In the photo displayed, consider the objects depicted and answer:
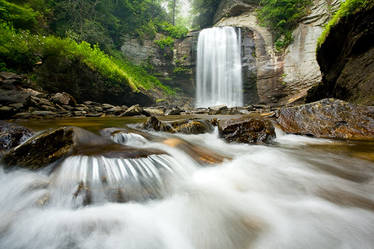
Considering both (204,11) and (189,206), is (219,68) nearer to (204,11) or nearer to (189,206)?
(204,11)

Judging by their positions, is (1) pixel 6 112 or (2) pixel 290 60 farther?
(2) pixel 290 60

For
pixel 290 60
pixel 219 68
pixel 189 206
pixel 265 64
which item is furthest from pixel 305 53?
pixel 189 206

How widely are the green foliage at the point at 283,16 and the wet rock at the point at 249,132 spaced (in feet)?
49.2

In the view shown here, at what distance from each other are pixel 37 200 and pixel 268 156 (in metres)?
2.84

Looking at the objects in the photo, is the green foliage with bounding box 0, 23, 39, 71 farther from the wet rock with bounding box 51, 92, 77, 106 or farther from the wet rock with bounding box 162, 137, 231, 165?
the wet rock with bounding box 162, 137, 231, 165

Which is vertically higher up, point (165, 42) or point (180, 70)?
point (165, 42)

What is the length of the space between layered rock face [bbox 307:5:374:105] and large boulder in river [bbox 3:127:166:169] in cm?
575

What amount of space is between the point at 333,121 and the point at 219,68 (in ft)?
50.3

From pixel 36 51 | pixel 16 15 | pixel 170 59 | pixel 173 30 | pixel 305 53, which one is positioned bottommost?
pixel 36 51

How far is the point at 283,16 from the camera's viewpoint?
1495 cm

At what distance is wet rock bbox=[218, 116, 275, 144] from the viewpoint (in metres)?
3.35

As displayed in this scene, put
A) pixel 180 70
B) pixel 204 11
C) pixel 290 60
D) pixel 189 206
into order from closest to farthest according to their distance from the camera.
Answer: pixel 189 206 < pixel 290 60 < pixel 180 70 < pixel 204 11

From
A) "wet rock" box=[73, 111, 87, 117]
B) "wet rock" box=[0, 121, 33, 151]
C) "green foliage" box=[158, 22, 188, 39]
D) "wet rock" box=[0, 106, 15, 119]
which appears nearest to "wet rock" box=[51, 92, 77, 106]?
"wet rock" box=[73, 111, 87, 117]

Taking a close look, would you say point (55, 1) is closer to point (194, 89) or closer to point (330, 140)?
point (194, 89)
